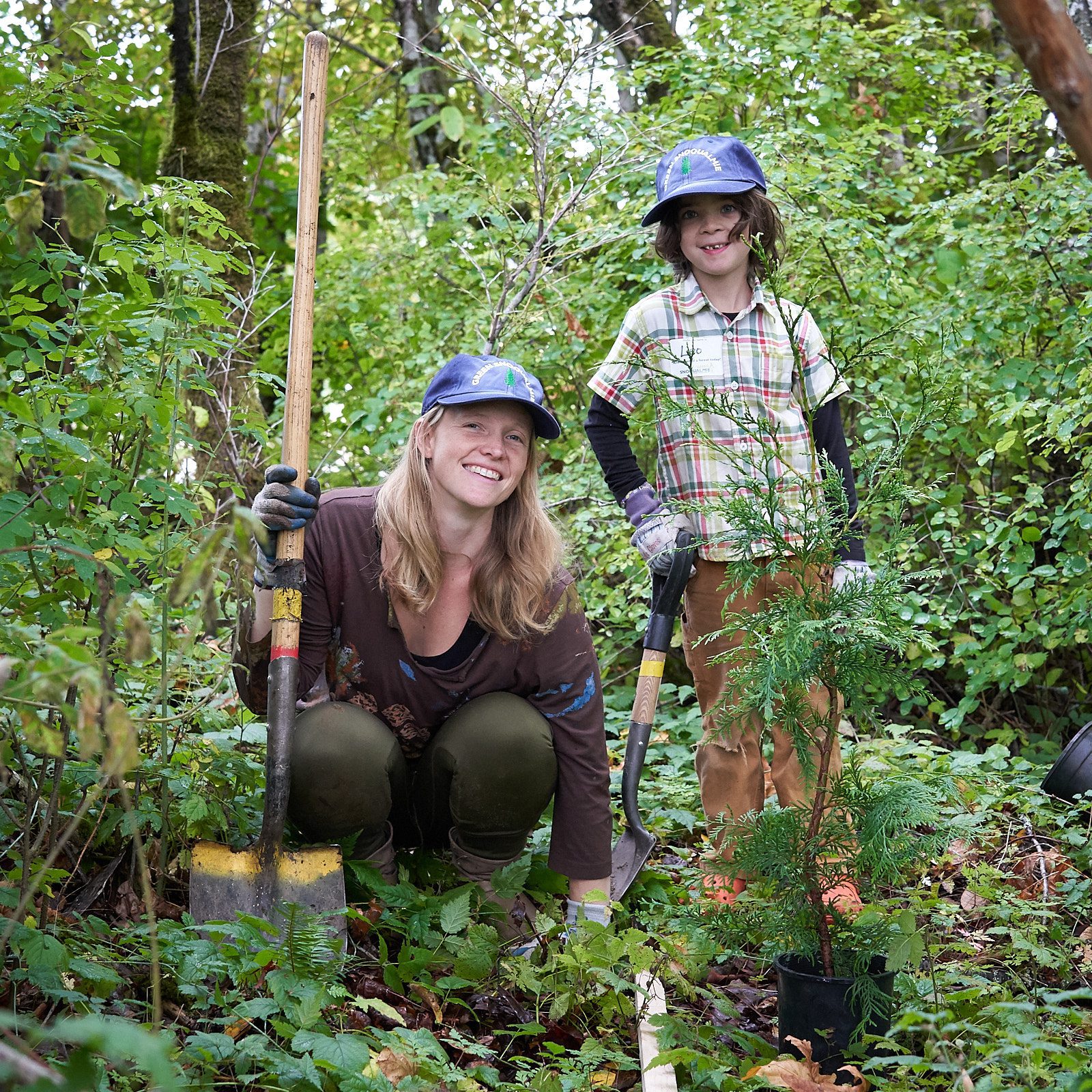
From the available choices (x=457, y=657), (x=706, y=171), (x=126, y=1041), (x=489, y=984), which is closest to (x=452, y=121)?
(x=706, y=171)

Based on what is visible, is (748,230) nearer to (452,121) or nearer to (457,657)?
(457,657)

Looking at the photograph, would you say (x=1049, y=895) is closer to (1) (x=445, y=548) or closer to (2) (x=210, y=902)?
(1) (x=445, y=548)

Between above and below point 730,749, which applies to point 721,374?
above

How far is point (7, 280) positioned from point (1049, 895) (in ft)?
10.5

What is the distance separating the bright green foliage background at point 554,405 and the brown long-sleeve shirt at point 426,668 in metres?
0.25

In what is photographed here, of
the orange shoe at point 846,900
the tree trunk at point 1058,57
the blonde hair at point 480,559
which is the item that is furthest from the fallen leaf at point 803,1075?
the tree trunk at point 1058,57

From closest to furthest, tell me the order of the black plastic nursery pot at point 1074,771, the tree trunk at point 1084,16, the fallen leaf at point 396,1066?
the fallen leaf at point 396,1066 → the black plastic nursery pot at point 1074,771 → the tree trunk at point 1084,16

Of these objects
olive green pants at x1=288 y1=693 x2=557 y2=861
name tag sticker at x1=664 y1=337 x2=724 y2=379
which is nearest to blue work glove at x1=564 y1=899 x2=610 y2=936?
olive green pants at x1=288 y1=693 x2=557 y2=861

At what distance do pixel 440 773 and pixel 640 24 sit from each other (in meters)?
5.79

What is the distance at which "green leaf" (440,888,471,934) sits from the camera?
2654 mm

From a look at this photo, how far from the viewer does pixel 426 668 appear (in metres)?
3.08

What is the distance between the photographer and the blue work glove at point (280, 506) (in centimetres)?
280

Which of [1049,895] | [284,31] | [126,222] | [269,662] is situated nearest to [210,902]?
[269,662]

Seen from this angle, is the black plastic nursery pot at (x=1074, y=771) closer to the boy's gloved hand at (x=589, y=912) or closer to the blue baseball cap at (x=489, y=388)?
the boy's gloved hand at (x=589, y=912)
